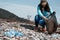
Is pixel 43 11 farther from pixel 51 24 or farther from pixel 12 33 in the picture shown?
pixel 12 33

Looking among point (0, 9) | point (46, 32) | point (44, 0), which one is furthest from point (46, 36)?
point (0, 9)

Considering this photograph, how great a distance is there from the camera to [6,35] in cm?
1091

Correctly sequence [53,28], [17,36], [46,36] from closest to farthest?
[17,36] < [46,36] < [53,28]

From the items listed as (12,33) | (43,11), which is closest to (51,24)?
(43,11)

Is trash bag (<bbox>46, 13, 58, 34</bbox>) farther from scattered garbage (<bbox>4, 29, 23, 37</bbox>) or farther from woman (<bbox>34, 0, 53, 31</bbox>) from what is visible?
scattered garbage (<bbox>4, 29, 23, 37</bbox>)

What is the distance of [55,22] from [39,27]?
3.52 feet

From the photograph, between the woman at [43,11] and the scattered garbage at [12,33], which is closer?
the scattered garbage at [12,33]

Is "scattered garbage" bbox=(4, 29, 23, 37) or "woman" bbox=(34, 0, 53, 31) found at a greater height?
"woman" bbox=(34, 0, 53, 31)

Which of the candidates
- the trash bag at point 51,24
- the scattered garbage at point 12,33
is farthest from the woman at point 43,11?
the scattered garbage at point 12,33

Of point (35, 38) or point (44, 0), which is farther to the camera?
point (44, 0)

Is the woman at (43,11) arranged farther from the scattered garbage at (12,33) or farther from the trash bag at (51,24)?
the scattered garbage at (12,33)

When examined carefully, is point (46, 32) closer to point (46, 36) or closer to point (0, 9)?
point (46, 36)

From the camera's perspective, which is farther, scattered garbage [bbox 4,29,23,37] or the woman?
the woman

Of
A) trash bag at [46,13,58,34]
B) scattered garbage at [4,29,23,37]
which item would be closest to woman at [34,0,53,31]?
trash bag at [46,13,58,34]
